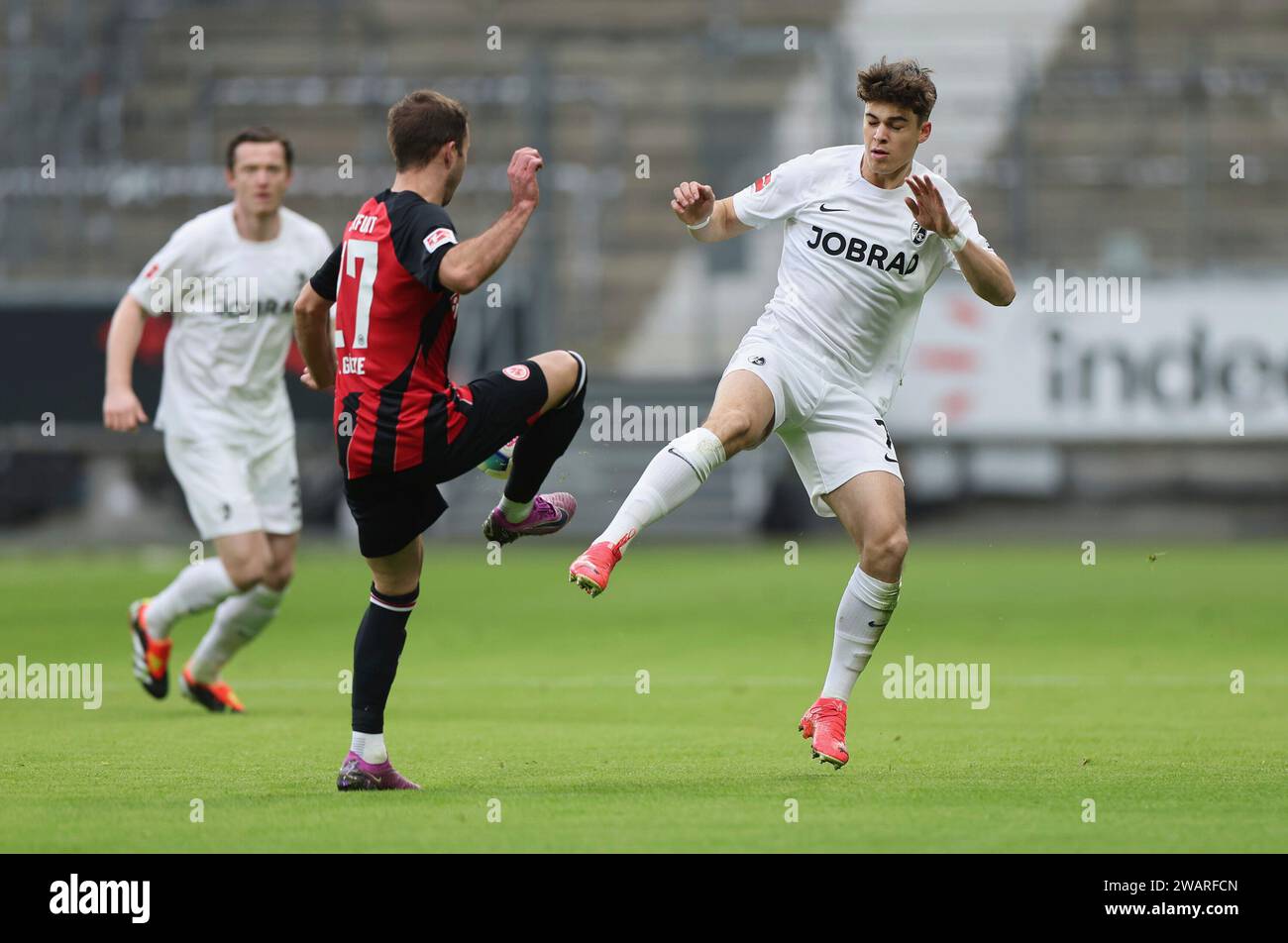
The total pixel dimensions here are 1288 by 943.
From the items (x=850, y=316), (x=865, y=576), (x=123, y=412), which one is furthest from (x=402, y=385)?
(x=123, y=412)

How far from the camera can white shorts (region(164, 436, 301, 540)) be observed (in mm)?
9297

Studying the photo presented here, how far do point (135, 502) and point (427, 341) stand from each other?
15.8 metres

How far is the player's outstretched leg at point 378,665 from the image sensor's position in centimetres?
636

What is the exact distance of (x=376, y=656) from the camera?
6.44 metres

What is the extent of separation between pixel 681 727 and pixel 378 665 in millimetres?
2139

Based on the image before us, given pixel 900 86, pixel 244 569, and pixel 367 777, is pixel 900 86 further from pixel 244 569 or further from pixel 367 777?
pixel 244 569

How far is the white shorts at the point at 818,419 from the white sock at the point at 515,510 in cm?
88

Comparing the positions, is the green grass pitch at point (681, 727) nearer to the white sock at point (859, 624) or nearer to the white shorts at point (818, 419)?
the white sock at point (859, 624)

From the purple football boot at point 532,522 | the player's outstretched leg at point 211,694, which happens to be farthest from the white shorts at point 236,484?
the purple football boot at point 532,522

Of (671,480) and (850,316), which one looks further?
(850,316)

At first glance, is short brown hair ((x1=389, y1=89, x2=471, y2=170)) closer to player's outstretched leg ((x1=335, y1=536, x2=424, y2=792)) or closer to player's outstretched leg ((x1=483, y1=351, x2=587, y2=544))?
player's outstretched leg ((x1=483, y1=351, x2=587, y2=544))
